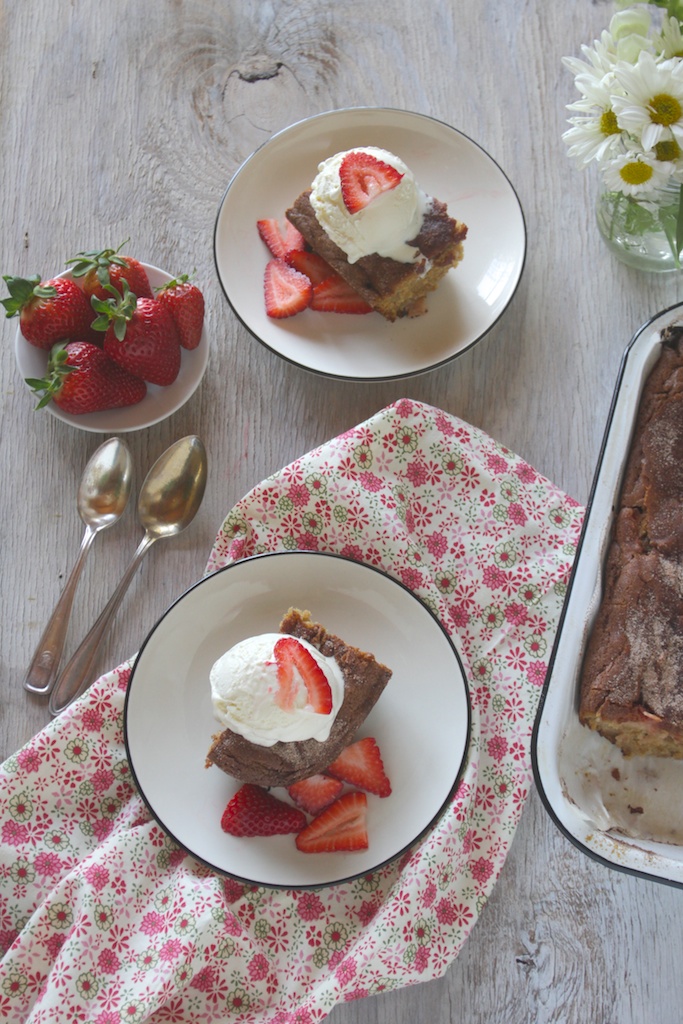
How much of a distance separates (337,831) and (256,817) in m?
0.17

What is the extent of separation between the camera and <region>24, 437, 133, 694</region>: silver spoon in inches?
84.3

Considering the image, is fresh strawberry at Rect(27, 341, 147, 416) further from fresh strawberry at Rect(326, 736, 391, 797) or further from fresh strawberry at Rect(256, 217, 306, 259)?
fresh strawberry at Rect(326, 736, 391, 797)

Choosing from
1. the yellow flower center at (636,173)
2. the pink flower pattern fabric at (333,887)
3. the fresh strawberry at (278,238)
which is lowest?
the pink flower pattern fabric at (333,887)

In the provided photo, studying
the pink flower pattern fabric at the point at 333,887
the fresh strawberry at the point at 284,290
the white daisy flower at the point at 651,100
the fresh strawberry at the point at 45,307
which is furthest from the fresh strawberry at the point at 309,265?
the white daisy flower at the point at 651,100

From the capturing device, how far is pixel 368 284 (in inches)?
89.4

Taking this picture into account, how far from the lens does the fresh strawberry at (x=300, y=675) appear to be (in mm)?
1892

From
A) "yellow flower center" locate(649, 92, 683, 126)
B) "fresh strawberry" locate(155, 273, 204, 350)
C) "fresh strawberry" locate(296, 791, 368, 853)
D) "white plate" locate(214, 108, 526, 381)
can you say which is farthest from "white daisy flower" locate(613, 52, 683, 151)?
"fresh strawberry" locate(296, 791, 368, 853)

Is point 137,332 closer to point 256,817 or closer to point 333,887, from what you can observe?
point 256,817

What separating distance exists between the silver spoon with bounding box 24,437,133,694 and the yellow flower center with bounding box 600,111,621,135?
125 centimetres

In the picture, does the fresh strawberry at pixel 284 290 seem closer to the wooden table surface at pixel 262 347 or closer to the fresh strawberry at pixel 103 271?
the wooden table surface at pixel 262 347

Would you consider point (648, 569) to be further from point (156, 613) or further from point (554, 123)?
point (554, 123)

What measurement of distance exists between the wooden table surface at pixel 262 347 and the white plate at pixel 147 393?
0.27ft

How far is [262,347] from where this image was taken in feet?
7.75

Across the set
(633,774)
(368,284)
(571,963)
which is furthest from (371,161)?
(571,963)
